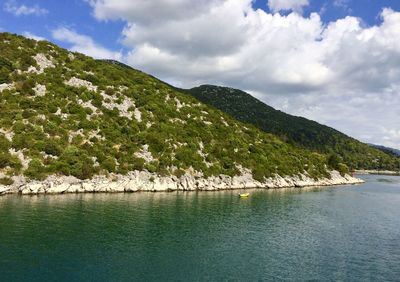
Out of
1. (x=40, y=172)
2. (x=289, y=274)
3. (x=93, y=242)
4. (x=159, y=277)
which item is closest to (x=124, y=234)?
(x=93, y=242)

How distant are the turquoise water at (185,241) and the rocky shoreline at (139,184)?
14.1ft

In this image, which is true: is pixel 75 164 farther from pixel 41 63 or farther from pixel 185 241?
pixel 41 63

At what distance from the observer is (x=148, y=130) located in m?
110

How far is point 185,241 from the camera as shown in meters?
47.9

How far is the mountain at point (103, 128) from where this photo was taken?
84.8 m

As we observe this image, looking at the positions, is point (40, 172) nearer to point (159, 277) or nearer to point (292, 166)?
point (159, 277)

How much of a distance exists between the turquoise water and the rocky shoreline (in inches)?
169

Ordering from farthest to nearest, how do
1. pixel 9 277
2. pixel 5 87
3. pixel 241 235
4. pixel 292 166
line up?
pixel 292 166 < pixel 5 87 < pixel 241 235 < pixel 9 277

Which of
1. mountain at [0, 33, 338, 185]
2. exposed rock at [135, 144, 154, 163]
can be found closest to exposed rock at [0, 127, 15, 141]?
mountain at [0, 33, 338, 185]

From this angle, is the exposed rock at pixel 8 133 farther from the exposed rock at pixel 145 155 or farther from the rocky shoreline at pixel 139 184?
the exposed rock at pixel 145 155

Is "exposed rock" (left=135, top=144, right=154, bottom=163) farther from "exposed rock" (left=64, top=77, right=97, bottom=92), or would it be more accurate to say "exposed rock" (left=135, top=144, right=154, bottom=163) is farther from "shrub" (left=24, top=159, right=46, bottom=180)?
"exposed rock" (left=64, top=77, right=97, bottom=92)

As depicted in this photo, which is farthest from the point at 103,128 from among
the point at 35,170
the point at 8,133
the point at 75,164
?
the point at 35,170

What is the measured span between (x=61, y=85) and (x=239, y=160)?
59.3m

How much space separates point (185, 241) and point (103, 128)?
199 feet
